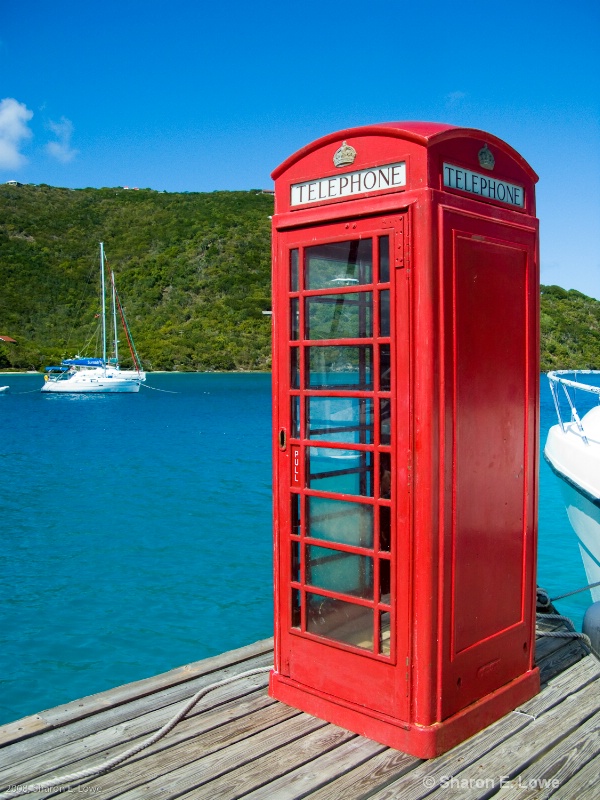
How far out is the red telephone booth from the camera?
316 centimetres

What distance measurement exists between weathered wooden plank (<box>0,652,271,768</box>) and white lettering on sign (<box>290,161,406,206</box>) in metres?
2.32

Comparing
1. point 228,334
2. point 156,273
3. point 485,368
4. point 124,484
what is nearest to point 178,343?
point 228,334

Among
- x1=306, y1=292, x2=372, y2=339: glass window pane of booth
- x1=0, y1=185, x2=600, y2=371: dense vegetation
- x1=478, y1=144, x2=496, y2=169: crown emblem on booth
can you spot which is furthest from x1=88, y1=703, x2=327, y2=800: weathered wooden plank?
x1=0, y1=185, x2=600, y2=371: dense vegetation

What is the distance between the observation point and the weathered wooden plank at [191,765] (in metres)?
2.87

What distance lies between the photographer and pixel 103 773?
297 cm

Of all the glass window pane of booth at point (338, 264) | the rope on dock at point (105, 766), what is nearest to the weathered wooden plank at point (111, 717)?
the rope on dock at point (105, 766)

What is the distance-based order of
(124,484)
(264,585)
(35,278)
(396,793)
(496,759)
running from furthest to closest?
(35,278)
(124,484)
(264,585)
(496,759)
(396,793)

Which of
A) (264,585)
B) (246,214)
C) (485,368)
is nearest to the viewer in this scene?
(485,368)

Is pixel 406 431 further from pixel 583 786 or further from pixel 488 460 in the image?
pixel 583 786

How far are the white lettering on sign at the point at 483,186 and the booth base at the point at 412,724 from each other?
221 centimetres

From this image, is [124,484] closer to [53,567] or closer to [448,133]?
[53,567]

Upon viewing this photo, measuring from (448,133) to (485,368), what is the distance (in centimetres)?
99
